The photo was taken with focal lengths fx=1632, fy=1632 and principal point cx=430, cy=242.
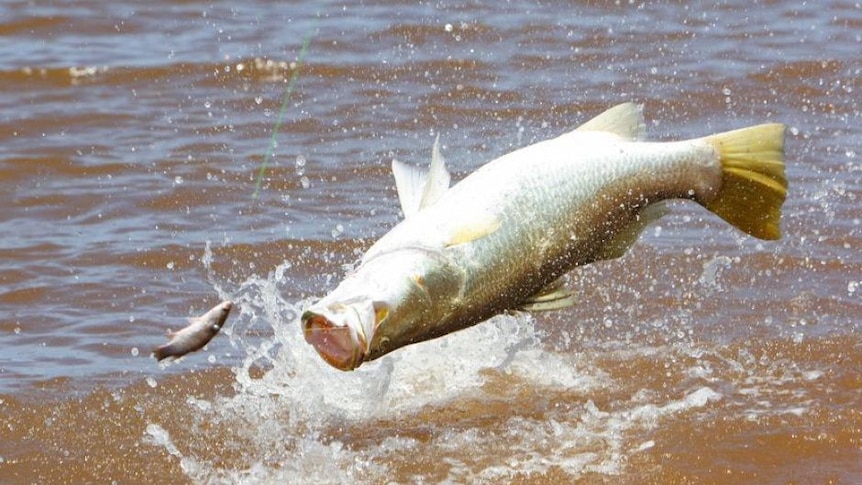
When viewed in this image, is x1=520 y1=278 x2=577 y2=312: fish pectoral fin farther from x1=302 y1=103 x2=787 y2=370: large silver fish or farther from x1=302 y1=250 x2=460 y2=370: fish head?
x1=302 y1=250 x2=460 y2=370: fish head

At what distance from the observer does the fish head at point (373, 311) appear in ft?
12.4

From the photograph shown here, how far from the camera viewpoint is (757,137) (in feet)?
15.2

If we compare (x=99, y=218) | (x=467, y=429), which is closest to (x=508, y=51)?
(x=99, y=218)

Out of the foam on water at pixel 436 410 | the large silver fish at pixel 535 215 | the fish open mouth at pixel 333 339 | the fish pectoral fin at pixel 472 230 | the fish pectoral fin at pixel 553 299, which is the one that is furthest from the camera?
the foam on water at pixel 436 410

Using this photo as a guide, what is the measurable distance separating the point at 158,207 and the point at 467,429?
3.15 metres

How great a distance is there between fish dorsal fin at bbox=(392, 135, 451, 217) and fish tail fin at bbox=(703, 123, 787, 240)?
2.68 feet

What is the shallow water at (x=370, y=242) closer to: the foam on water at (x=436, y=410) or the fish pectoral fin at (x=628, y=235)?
the foam on water at (x=436, y=410)

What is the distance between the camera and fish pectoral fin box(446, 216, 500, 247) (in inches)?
167

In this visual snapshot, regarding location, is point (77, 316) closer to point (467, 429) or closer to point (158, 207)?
point (158, 207)

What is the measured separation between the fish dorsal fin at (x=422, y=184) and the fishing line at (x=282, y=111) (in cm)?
414

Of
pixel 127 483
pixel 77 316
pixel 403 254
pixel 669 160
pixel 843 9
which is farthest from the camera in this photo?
pixel 843 9

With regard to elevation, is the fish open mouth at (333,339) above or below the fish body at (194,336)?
above

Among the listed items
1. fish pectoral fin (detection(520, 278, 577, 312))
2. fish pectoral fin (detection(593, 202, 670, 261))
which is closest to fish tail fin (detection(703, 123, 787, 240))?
fish pectoral fin (detection(593, 202, 670, 261))

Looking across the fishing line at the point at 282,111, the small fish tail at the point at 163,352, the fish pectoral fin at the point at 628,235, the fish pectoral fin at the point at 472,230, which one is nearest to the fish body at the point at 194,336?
the small fish tail at the point at 163,352
